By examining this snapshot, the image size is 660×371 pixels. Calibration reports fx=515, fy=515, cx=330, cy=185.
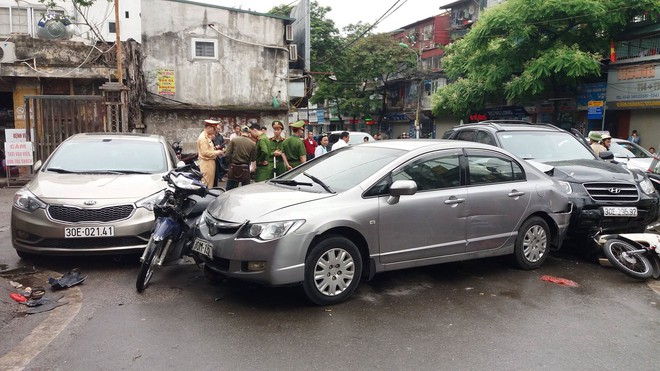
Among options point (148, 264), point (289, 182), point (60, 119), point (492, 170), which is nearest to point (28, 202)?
point (148, 264)

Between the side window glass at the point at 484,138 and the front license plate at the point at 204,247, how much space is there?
502 cm

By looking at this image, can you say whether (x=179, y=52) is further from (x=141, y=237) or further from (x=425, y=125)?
(x=425, y=125)

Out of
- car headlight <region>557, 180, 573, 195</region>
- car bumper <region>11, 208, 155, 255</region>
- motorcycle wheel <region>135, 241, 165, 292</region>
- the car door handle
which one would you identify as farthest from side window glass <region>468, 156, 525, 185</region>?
car bumper <region>11, 208, 155, 255</region>

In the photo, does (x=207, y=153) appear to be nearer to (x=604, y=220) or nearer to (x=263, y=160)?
(x=263, y=160)

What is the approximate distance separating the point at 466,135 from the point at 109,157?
5675 millimetres

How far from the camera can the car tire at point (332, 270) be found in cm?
465

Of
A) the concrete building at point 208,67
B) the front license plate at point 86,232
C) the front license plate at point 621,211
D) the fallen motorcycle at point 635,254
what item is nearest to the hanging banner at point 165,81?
the concrete building at point 208,67

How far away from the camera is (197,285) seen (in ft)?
17.9

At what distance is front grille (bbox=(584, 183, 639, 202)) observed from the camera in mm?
6758

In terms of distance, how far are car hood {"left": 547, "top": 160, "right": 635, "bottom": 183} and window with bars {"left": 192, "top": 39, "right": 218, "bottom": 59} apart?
47.5 ft

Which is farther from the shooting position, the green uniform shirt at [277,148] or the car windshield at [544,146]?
the green uniform shirt at [277,148]

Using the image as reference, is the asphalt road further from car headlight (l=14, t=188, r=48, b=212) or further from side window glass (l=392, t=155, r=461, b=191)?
side window glass (l=392, t=155, r=461, b=191)

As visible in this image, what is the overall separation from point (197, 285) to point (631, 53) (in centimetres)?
2229

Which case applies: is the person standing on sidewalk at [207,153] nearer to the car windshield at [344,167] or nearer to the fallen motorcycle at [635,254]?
the car windshield at [344,167]
